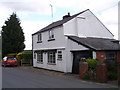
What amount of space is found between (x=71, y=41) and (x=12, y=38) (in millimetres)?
25337

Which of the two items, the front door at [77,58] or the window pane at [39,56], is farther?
the window pane at [39,56]

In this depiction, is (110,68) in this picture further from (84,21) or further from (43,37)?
(43,37)

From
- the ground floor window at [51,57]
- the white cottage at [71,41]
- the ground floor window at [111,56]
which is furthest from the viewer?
the ground floor window at [51,57]

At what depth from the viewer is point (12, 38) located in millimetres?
41531

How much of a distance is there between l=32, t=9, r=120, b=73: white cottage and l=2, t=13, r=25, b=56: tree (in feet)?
55.4

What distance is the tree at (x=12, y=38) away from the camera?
4138 cm

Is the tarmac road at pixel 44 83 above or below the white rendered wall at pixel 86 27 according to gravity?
below

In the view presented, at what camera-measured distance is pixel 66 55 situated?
1944cm

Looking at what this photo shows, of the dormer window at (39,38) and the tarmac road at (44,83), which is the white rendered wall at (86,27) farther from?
the tarmac road at (44,83)

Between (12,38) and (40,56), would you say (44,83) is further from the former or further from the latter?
(12,38)

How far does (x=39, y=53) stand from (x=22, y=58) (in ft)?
22.7

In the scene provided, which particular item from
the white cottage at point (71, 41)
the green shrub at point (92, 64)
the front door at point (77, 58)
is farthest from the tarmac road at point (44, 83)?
the white cottage at point (71, 41)

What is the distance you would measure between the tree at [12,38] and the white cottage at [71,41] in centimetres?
1690

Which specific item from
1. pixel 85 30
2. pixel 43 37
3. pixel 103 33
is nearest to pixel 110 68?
pixel 85 30
